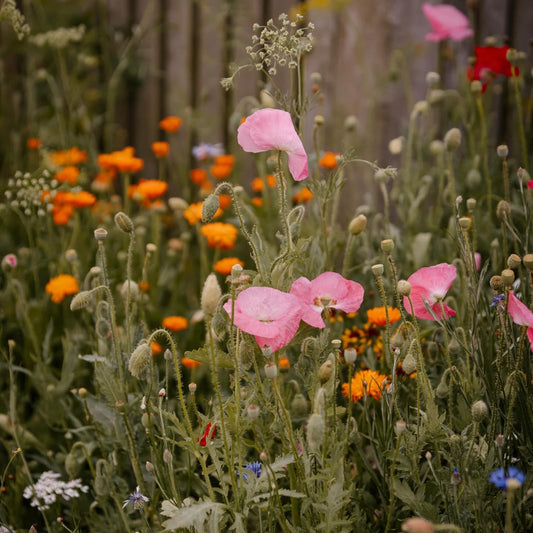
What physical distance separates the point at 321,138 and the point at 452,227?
0.73 metres

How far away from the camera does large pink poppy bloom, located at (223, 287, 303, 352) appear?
3.38 ft

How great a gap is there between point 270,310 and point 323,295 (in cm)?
15

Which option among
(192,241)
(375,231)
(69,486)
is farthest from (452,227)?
(192,241)

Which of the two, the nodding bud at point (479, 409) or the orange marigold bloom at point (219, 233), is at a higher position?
the orange marigold bloom at point (219, 233)

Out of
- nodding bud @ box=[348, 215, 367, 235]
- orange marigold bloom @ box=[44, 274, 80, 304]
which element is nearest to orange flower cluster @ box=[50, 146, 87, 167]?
orange marigold bloom @ box=[44, 274, 80, 304]

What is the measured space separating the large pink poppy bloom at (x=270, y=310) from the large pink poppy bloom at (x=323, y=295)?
0.06 metres

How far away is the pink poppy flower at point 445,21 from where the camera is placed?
194cm

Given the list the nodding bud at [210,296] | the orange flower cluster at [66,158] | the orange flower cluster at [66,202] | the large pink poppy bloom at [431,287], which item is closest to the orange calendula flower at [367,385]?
the large pink poppy bloom at [431,287]

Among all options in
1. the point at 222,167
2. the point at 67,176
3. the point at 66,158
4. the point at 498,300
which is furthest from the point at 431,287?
the point at 66,158

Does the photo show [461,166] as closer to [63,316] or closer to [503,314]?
[503,314]

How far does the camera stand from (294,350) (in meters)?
1.52

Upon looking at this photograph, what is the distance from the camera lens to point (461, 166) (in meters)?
2.08

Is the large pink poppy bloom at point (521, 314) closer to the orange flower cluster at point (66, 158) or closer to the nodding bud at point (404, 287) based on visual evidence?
the nodding bud at point (404, 287)

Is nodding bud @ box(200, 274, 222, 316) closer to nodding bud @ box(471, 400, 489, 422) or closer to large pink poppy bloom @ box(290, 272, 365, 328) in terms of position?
large pink poppy bloom @ box(290, 272, 365, 328)
